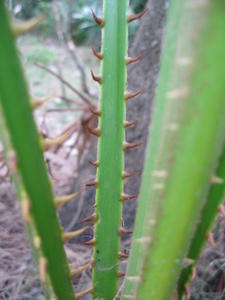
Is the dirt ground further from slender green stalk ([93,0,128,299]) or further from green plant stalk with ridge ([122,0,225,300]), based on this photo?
green plant stalk with ridge ([122,0,225,300])

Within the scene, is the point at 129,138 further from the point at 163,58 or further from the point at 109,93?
the point at 163,58

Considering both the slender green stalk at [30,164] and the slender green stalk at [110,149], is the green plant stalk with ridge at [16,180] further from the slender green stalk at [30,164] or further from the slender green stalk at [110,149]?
the slender green stalk at [110,149]

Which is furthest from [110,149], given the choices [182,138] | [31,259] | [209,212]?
[31,259]

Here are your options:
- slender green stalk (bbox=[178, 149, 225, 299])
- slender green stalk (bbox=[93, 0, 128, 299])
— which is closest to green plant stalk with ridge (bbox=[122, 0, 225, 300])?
slender green stalk (bbox=[178, 149, 225, 299])

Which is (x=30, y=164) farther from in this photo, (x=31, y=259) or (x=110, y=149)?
(x=31, y=259)

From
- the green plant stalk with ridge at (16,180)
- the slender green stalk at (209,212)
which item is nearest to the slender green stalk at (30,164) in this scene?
the green plant stalk with ridge at (16,180)

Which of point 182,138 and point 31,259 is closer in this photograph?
point 182,138
